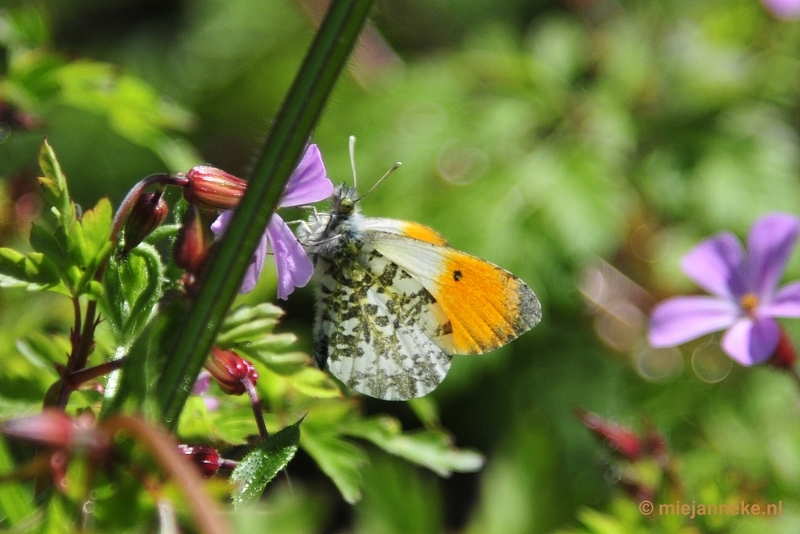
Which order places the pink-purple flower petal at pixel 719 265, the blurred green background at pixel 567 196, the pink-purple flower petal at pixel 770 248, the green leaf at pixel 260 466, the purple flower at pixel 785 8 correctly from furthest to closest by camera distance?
the purple flower at pixel 785 8 → the blurred green background at pixel 567 196 → the pink-purple flower petal at pixel 719 265 → the pink-purple flower petal at pixel 770 248 → the green leaf at pixel 260 466

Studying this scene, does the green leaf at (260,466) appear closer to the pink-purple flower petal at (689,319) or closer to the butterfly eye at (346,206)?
the butterfly eye at (346,206)

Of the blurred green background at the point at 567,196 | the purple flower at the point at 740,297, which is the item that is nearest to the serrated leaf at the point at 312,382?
the purple flower at the point at 740,297

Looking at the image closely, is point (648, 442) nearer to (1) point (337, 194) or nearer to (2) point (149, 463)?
(1) point (337, 194)

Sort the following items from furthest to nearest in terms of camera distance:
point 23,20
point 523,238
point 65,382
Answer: point 523,238 < point 23,20 < point 65,382

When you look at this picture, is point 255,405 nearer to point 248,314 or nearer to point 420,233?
point 248,314

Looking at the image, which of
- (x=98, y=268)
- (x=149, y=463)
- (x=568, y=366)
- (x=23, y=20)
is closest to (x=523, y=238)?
(x=568, y=366)

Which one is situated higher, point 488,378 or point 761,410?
point 761,410

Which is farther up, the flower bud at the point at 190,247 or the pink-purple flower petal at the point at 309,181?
the flower bud at the point at 190,247
